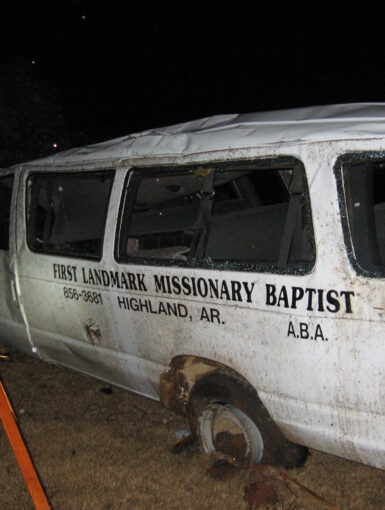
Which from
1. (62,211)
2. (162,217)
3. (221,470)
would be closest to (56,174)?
(62,211)

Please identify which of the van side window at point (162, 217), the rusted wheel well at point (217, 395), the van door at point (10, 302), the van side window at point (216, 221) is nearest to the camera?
the van side window at point (216, 221)

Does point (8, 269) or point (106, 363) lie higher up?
point (8, 269)

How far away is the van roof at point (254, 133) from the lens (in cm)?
244

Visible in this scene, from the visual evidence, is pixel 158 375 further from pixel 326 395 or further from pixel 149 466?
pixel 326 395

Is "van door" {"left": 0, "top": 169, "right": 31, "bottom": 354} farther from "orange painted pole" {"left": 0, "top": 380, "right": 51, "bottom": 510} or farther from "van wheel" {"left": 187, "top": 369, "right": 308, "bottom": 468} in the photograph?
"van wheel" {"left": 187, "top": 369, "right": 308, "bottom": 468}

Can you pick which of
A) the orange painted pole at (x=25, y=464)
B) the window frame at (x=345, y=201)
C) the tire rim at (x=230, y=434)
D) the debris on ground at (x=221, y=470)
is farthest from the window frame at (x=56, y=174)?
the window frame at (x=345, y=201)

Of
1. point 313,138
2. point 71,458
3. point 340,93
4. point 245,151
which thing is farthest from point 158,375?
point 340,93

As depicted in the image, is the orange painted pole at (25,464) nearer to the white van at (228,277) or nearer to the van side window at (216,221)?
the white van at (228,277)

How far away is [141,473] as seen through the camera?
10.7 ft

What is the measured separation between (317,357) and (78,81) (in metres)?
20.8

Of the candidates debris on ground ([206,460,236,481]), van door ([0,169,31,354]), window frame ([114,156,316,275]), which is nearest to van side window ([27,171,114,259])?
van door ([0,169,31,354])

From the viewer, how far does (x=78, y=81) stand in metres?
21.2

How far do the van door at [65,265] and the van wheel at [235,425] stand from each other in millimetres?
840

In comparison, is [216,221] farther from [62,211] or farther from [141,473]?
[141,473]
